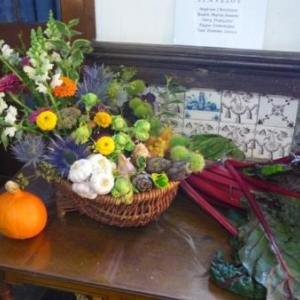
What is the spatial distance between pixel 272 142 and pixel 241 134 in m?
0.08

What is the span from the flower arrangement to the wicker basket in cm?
2

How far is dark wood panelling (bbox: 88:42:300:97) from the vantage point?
100 centimetres

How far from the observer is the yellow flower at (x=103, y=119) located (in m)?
0.78

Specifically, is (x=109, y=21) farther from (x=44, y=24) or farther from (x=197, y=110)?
(x=197, y=110)

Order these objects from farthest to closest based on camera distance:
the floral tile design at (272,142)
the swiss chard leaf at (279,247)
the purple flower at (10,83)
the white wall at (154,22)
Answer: the floral tile design at (272,142)
the white wall at (154,22)
the purple flower at (10,83)
the swiss chard leaf at (279,247)

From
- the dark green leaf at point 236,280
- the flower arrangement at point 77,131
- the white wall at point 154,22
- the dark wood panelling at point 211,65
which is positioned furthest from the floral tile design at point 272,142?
the dark green leaf at point 236,280

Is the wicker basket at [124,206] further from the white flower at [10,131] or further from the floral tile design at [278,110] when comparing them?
the floral tile design at [278,110]

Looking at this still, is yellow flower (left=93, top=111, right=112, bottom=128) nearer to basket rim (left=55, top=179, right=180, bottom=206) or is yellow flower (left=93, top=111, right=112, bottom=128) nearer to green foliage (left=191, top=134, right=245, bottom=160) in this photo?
basket rim (left=55, top=179, right=180, bottom=206)

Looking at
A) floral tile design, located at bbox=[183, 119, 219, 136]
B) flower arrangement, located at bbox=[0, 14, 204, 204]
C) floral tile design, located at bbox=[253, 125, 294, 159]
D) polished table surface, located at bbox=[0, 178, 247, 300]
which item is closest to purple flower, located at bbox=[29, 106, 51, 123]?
flower arrangement, located at bbox=[0, 14, 204, 204]

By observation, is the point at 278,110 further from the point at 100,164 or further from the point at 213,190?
the point at 100,164

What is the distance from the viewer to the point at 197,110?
1117mm

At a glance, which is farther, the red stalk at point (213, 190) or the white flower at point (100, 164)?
the red stalk at point (213, 190)

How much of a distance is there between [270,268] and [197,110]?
52 centimetres

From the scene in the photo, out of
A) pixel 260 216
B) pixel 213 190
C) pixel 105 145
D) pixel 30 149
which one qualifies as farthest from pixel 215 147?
pixel 30 149
